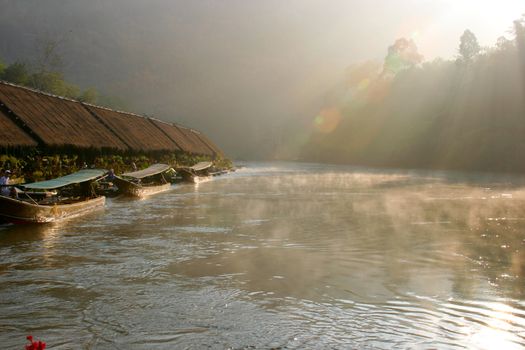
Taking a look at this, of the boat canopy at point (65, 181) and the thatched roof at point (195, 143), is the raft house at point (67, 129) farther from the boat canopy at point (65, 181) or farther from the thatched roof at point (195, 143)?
the thatched roof at point (195, 143)

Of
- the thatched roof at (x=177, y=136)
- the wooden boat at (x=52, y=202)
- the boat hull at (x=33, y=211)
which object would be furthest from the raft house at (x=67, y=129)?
the boat hull at (x=33, y=211)

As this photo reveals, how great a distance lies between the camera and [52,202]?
63.6 feet

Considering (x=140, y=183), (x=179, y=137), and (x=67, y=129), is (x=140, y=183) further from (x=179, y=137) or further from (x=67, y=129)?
(x=179, y=137)

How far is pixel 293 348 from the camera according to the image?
7.06 metres

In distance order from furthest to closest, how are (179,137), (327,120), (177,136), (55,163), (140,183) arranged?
(327,120) < (179,137) < (177,136) < (140,183) < (55,163)

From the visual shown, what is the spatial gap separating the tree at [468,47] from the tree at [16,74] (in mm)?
76442

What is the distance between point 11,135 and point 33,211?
29.3 ft

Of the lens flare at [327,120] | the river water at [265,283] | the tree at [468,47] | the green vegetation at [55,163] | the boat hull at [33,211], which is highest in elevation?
the tree at [468,47]

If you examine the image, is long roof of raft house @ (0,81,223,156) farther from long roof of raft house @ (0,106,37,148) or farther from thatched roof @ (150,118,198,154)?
thatched roof @ (150,118,198,154)

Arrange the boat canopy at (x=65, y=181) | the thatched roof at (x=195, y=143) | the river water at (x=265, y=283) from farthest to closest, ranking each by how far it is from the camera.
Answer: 1. the thatched roof at (x=195, y=143)
2. the boat canopy at (x=65, y=181)
3. the river water at (x=265, y=283)

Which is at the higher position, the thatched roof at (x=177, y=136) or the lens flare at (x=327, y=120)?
the lens flare at (x=327, y=120)

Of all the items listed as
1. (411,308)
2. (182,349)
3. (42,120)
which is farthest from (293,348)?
(42,120)

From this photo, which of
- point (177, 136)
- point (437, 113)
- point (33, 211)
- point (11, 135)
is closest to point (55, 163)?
point (11, 135)

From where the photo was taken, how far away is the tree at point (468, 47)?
3570 inches
